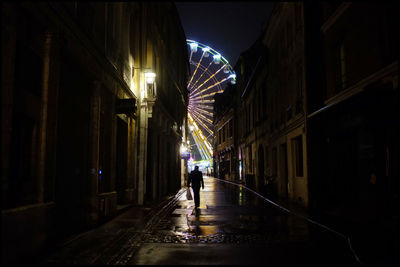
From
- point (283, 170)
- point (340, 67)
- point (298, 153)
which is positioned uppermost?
point (340, 67)

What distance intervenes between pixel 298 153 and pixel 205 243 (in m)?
12.2

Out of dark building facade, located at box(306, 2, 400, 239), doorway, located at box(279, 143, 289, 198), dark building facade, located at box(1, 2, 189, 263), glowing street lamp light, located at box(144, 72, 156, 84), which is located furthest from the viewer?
doorway, located at box(279, 143, 289, 198)

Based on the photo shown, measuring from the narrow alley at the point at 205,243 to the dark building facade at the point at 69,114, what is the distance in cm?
92

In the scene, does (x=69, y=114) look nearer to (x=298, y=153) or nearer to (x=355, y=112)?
(x=355, y=112)

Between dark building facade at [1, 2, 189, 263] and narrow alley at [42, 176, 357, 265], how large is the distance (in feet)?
3.03

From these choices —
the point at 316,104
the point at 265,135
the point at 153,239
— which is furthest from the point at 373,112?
the point at 265,135

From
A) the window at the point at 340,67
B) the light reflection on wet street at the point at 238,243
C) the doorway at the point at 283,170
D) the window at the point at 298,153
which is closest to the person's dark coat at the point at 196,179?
the light reflection on wet street at the point at 238,243

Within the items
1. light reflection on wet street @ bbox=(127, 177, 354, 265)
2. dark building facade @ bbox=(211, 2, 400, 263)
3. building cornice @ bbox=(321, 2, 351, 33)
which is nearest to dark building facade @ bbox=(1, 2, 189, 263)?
light reflection on wet street @ bbox=(127, 177, 354, 265)

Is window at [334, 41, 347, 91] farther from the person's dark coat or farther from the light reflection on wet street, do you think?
the person's dark coat

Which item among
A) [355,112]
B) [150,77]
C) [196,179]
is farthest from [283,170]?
[355,112]

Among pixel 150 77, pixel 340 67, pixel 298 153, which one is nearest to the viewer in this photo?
pixel 340 67

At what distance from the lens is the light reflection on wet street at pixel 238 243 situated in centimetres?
649

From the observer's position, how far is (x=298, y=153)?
750 inches

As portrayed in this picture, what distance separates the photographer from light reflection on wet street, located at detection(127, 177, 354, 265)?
649cm
